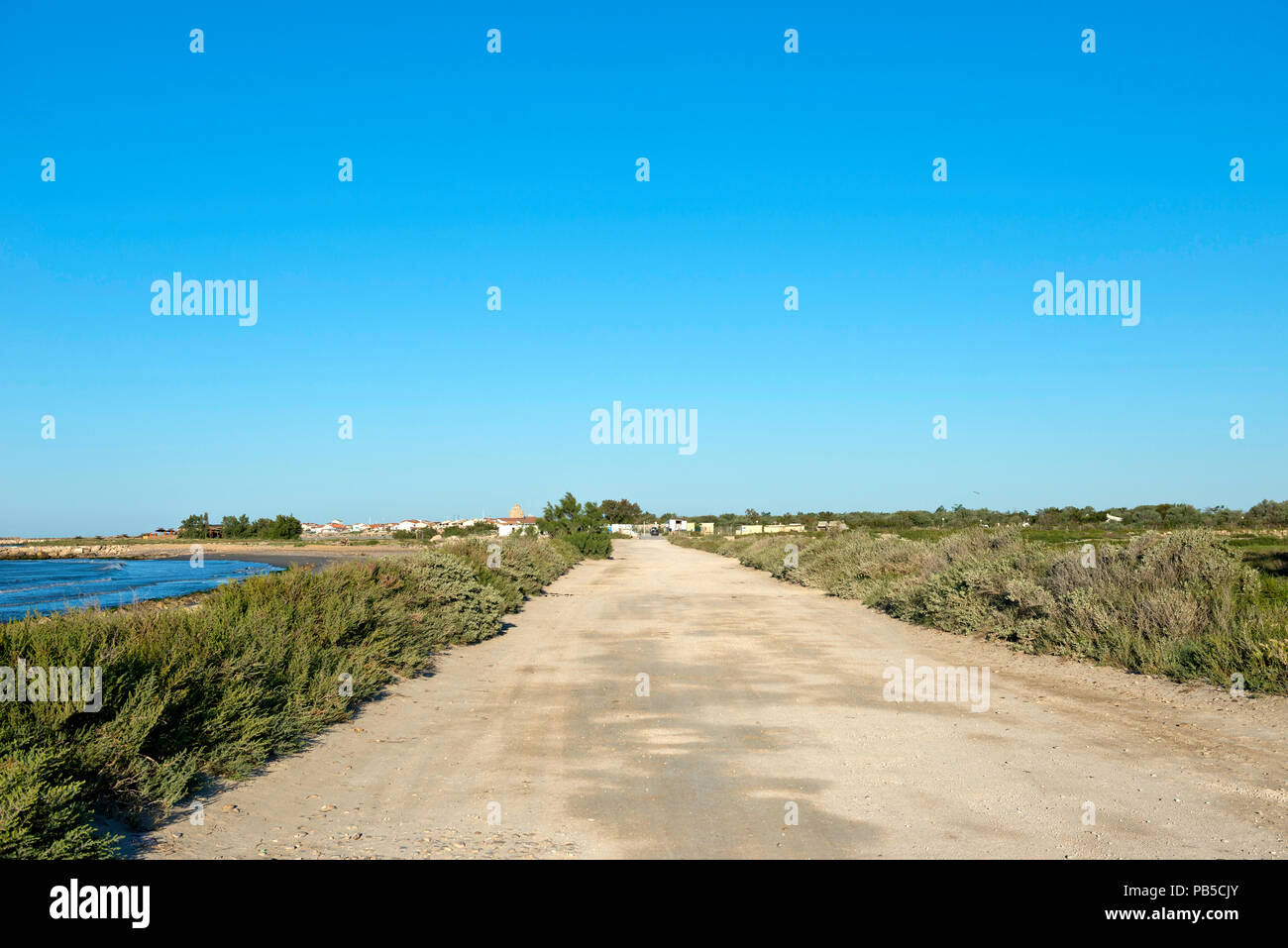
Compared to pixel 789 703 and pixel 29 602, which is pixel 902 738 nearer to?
pixel 789 703

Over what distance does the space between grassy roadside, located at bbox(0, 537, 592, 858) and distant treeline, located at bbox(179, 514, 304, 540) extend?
116 m

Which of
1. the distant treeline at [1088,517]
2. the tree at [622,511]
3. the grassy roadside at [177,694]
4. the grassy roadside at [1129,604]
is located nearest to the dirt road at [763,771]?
the grassy roadside at [177,694]

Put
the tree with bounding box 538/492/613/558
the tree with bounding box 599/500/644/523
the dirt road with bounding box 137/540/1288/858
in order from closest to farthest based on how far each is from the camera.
Result: 1. the dirt road with bounding box 137/540/1288/858
2. the tree with bounding box 538/492/613/558
3. the tree with bounding box 599/500/644/523

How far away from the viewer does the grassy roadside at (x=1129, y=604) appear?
1052 centimetres

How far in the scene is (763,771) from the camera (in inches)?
277

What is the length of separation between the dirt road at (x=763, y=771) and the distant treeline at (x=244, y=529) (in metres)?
117

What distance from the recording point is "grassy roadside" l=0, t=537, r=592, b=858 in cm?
475

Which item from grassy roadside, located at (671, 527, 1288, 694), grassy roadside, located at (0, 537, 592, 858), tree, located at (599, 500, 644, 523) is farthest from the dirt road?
tree, located at (599, 500, 644, 523)

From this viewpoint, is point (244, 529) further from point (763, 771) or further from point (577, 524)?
point (763, 771)

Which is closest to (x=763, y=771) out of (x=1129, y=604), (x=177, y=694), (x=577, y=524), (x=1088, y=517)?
(x=177, y=694)

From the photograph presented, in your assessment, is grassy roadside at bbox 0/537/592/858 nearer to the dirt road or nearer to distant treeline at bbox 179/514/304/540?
the dirt road

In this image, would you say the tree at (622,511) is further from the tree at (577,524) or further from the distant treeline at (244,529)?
the tree at (577,524)
